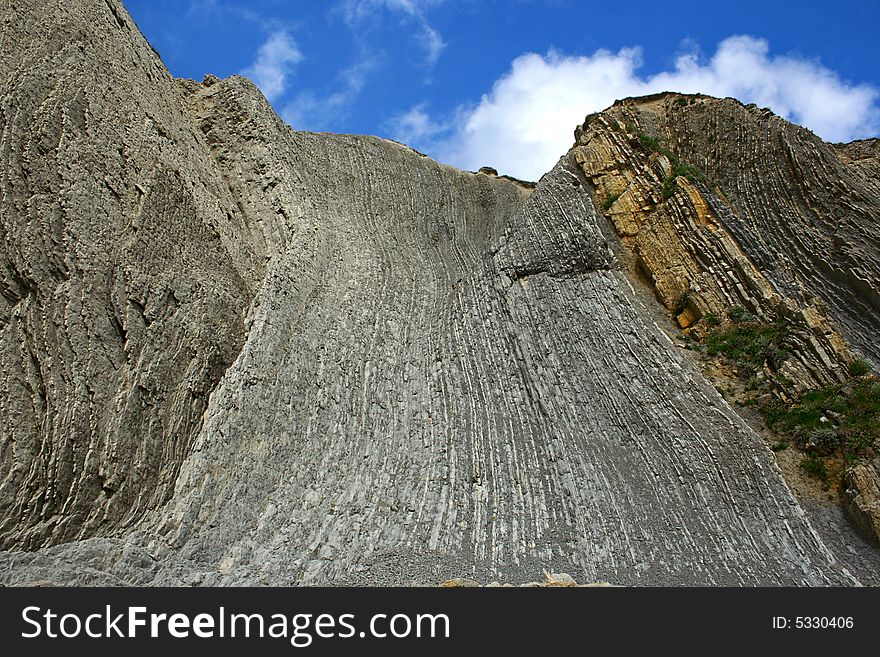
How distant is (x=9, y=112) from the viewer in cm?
894

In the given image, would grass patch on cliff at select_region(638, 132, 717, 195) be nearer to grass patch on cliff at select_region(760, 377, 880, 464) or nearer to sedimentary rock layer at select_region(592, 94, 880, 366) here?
sedimentary rock layer at select_region(592, 94, 880, 366)

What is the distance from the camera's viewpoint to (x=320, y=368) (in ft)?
36.3

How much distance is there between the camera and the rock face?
783 cm

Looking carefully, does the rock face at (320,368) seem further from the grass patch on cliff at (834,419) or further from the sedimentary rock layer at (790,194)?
the grass patch on cliff at (834,419)

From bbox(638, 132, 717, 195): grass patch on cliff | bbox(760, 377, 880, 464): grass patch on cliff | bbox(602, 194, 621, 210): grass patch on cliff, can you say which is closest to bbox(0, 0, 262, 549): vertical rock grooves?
bbox(602, 194, 621, 210): grass patch on cliff

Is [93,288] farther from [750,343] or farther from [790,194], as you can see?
[790,194]

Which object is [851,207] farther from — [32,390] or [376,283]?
[32,390]

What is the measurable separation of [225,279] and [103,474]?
4231 millimetres

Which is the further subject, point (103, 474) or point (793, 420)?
point (793, 420)

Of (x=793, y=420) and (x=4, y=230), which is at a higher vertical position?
(x=4, y=230)

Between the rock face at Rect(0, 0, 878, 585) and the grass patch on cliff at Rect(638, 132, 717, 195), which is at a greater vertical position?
the grass patch on cliff at Rect(638, 132, 717, 195)

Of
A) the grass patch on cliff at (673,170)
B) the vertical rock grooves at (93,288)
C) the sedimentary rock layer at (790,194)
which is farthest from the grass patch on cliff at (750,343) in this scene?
the vertical rock grooves at (93,288)

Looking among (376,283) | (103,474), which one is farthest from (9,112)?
(376,283)

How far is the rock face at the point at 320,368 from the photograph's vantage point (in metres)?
7.83
